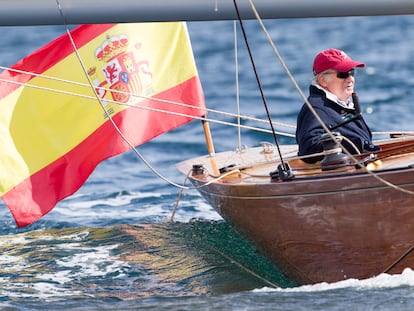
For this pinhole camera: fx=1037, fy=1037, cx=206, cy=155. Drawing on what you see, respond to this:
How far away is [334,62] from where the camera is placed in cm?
512

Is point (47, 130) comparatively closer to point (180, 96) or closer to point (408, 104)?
point (180, 96)

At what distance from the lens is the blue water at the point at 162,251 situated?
15.3 feet

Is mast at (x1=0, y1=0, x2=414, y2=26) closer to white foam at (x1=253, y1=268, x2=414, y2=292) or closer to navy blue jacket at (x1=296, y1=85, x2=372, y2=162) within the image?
navy blue jacket at (x1=296, y1=85, x2=372, y2=162)

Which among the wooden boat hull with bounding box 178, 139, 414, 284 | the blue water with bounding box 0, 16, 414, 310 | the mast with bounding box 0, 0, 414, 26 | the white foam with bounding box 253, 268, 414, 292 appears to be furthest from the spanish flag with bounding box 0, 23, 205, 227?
the white foam with bounding box 253, 268, 414, 292

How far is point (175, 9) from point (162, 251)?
1.73 m

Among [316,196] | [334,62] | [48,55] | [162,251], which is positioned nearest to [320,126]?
[334,62]

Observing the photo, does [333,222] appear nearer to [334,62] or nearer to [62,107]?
[334,62]

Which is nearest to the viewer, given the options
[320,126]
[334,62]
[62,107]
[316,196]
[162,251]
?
[316,196]

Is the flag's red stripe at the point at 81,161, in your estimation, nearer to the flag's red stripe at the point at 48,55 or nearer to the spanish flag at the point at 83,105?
the spanish flag at the point at 83,105

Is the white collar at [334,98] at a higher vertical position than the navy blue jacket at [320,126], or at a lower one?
higher

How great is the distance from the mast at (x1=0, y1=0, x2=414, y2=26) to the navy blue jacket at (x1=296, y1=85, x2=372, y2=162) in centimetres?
47

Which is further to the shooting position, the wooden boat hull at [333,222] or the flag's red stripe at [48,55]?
the flag's red stripe at [48,55]

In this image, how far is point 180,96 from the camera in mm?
6523

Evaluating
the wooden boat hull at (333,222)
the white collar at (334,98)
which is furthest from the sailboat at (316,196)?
the white collar at (334,98)
